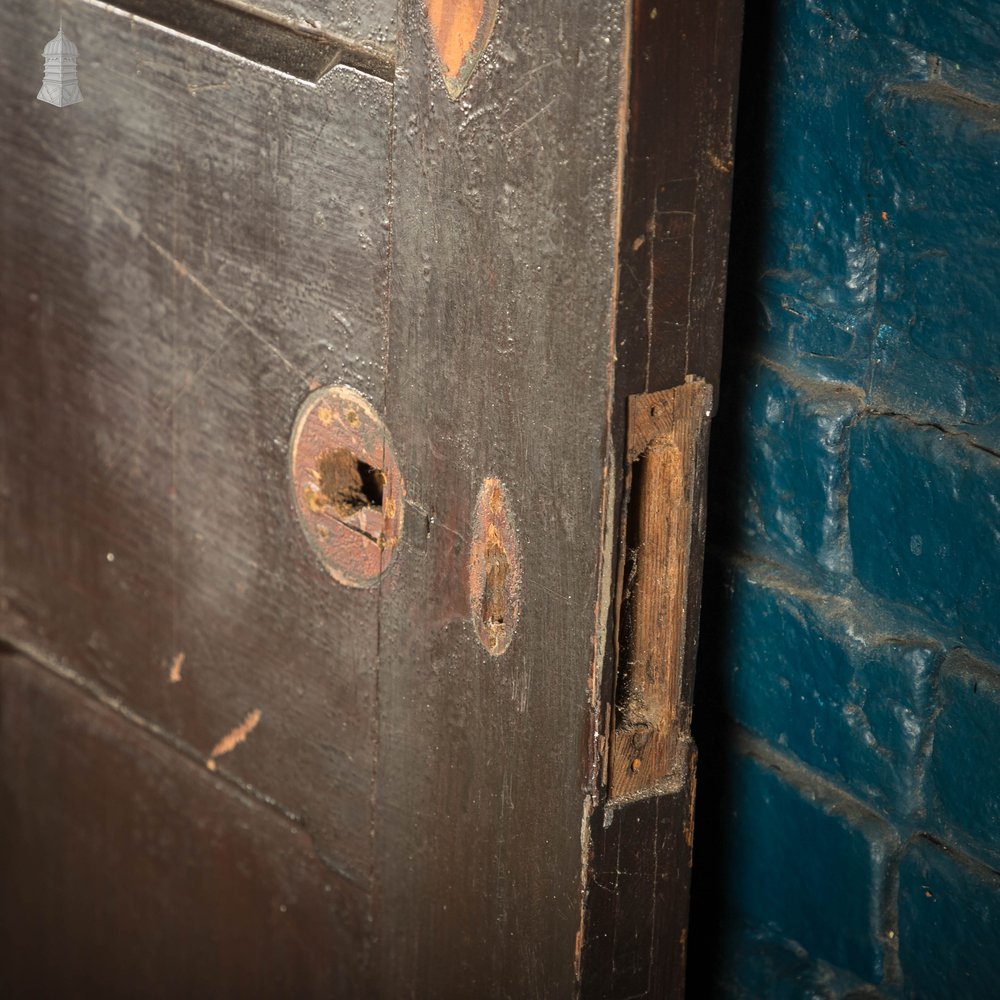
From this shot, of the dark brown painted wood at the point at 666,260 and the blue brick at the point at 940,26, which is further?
the blue brick at the point at 940,26

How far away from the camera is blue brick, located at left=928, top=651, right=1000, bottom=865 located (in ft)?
3.68

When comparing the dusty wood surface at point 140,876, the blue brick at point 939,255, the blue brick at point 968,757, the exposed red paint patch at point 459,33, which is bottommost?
the dusty wood surface at point 140,876

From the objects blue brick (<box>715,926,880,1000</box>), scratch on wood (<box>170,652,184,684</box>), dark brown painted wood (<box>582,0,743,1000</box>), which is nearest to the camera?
dark brown painted wood (<box>582,0,743,1000</box>)

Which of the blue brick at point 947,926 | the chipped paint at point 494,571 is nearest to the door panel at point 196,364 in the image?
the chipped paint at point 494,571

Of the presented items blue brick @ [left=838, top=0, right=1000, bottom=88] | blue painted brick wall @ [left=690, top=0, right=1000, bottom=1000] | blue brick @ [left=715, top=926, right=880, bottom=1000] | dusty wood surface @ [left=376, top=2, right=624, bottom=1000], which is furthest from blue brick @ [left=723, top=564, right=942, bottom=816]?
blue brick @ [left=838, top=0, right=1000, bottom=88]

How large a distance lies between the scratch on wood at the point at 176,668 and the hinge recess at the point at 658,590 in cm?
55

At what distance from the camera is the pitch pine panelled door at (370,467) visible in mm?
966

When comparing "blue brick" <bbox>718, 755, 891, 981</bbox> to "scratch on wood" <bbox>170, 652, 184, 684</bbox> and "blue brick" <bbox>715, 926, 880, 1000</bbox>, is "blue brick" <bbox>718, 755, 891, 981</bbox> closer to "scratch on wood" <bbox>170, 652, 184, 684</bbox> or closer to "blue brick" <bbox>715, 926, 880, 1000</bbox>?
"blue brick" <bbox>715, 926, 880, 1000</bbox>

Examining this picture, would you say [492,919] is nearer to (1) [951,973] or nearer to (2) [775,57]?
(1) [951,973]

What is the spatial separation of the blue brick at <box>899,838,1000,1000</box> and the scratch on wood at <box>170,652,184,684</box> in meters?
0.67

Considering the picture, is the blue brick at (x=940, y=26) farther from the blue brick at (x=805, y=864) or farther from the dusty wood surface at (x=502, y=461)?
the blue brick at (x=805, y=864)

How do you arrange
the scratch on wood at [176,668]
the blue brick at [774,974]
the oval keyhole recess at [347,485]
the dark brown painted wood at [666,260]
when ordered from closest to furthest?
the dark brown painted wood at [666,260], the oval keyhole recess at [347,485], the blue brick at [774,974], the scratch on wood at [176,668]

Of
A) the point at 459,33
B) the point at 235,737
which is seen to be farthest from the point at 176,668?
the point at 459,33

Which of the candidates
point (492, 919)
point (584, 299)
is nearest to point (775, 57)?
point (584, 299)
